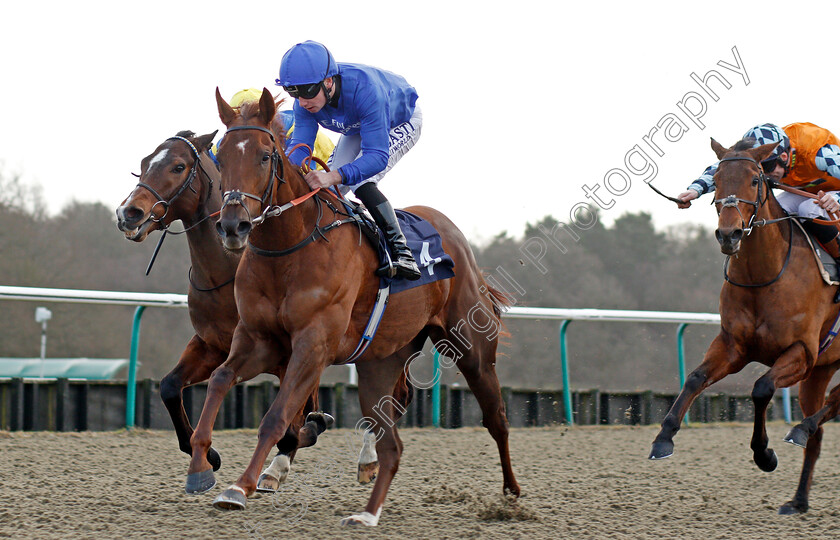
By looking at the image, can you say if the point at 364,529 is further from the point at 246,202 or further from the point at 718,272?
the point at 718,272

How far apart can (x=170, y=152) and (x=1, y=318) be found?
11.2m

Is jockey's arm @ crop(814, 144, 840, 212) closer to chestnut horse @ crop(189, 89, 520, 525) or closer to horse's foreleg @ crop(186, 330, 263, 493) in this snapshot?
chestnut horse @ crop(189, 89, 520, 525)

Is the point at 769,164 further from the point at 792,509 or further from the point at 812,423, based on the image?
the point at 792,509

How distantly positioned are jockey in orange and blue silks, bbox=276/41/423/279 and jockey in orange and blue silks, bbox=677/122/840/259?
1.81 meters

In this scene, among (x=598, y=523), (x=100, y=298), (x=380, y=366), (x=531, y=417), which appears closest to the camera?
(x=598, y=523)

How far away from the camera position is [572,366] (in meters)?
8.64

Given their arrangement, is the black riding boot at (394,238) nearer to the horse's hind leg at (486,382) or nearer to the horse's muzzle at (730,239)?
the horse's hind leg at (486,382)

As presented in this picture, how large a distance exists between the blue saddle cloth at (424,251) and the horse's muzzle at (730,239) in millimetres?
1341

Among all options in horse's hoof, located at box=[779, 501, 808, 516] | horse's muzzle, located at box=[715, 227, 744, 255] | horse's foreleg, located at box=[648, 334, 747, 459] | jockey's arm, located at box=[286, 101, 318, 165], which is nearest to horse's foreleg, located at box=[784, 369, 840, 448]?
horse's hoof, located at box=[779, 501, 808, 516]

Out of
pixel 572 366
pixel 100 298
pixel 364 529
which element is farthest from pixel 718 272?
pixel 364 529

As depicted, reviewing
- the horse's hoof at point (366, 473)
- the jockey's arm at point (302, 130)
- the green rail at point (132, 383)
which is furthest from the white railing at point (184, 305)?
the jockey's arm at point (302, 130)

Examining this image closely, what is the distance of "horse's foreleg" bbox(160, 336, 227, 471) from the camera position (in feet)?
14.1

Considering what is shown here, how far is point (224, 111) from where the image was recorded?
11.2 ft

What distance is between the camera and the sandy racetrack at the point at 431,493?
366 centimetres
